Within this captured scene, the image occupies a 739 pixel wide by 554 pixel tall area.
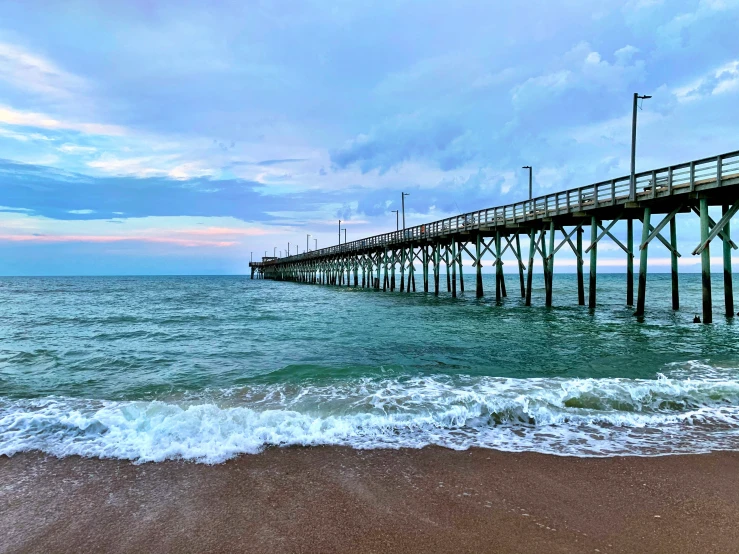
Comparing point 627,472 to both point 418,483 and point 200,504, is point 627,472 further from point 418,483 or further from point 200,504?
point 200,504

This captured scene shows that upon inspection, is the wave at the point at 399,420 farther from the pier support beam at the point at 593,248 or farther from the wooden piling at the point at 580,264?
the wooden piling at the point at 580,264

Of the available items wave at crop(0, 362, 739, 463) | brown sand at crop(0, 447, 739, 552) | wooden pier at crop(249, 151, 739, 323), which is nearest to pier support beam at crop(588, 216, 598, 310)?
wooden pier at crop(249, 151, 739, 323)

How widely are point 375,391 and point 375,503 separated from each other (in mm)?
3733

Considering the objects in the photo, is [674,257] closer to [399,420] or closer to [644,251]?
[644,251]

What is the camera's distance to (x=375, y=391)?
24.7ft

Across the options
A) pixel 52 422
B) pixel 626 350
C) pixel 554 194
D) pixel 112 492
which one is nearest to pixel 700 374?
pixel 626 350

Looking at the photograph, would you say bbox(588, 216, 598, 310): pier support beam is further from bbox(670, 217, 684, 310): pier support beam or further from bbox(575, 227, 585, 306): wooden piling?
bbox(670, 217, 684, 310): pier support beam

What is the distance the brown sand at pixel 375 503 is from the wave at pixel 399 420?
1.17 ft

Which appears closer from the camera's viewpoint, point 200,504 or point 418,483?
point 200,504

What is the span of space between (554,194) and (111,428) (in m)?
20.9

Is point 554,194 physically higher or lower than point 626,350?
higher

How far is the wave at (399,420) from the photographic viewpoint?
518 centimetres

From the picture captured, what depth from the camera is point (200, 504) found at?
3.82 m

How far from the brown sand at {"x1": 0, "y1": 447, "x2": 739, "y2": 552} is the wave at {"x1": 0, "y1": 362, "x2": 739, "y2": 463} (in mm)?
357
